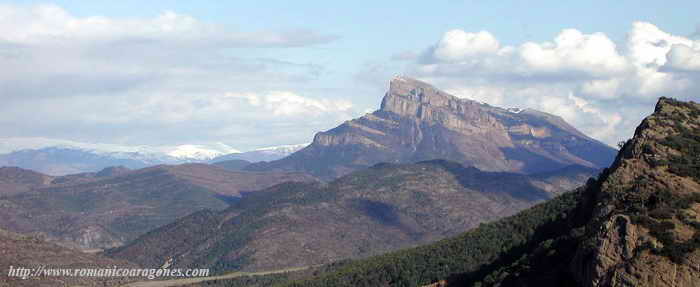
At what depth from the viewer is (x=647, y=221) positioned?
107 m

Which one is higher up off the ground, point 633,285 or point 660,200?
point 660,200

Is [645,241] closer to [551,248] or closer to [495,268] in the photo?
[551,248]

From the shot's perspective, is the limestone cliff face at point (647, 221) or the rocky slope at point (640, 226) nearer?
the limestone cliff face at point (647, 221)

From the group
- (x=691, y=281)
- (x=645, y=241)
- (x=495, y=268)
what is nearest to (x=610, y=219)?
(x=645, y=241)

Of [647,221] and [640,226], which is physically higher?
[647,221]

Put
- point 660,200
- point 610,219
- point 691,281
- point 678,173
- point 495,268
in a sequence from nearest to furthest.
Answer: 1. point 691,281
2. point 610,219
3. point 660,200
4. point 678,173
5. point 495,268

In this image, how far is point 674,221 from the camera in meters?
110

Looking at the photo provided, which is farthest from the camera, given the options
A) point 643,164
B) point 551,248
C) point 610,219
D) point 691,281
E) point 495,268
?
point 495,268

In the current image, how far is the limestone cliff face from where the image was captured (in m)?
98.9

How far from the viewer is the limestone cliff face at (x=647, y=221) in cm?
9888

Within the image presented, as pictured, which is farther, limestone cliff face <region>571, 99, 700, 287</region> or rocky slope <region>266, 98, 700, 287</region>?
rocky slope <region>266, 98, 700, 287</region>

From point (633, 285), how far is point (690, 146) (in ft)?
167

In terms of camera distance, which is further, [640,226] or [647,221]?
[647,221]

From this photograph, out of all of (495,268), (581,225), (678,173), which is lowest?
(495,268)
